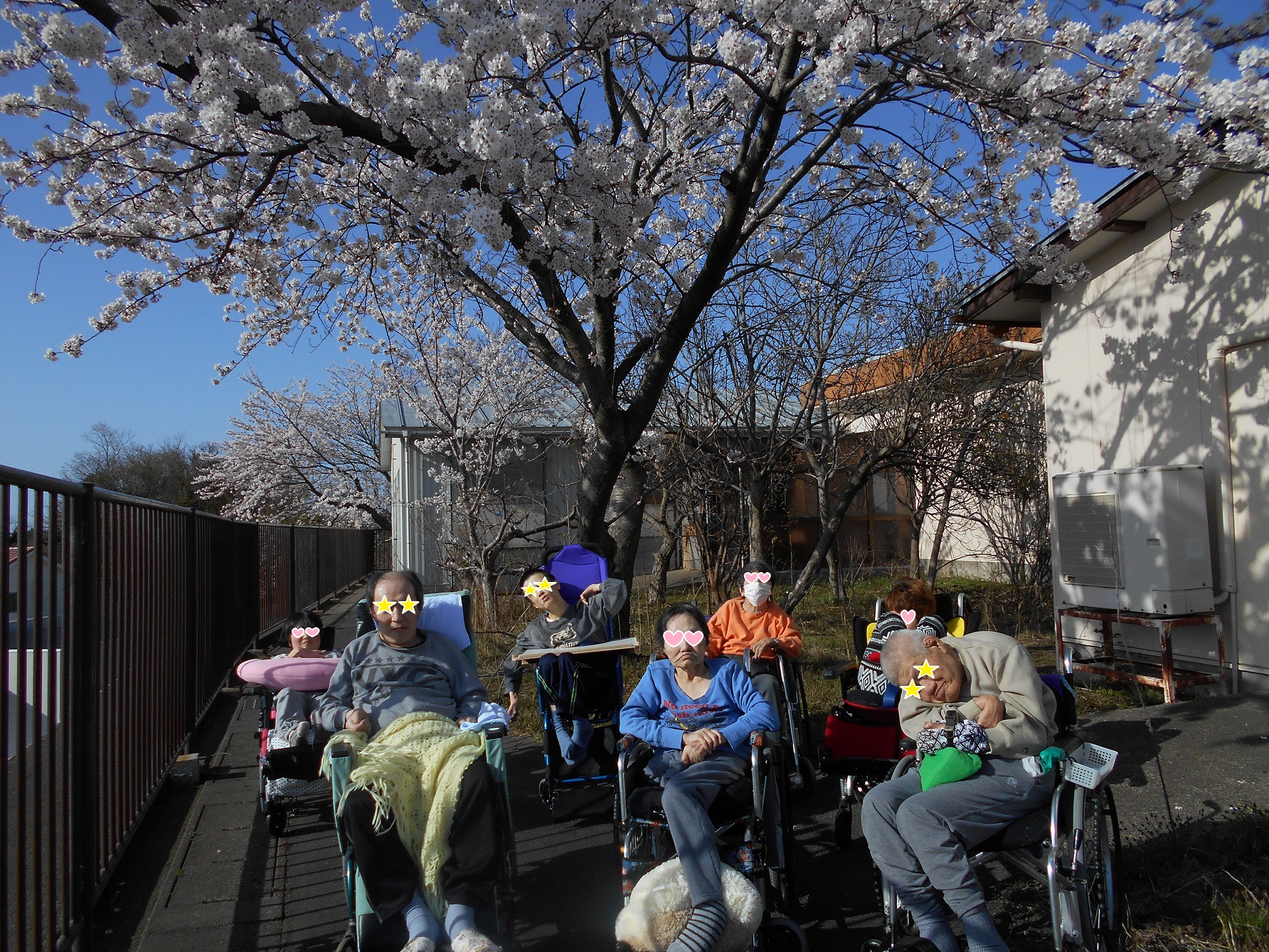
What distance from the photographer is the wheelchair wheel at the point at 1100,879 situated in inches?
116

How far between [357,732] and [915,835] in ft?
7.44

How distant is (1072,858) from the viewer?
9.33 ft

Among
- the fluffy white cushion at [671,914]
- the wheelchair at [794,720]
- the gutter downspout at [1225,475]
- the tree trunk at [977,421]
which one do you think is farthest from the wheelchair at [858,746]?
the tree trunk at [977,421]

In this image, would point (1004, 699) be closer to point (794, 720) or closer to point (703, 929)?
point (703, 929)

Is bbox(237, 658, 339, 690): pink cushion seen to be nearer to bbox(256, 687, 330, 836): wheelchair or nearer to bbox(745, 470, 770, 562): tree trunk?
bbox(256, 687, 330, 836): wheelchair

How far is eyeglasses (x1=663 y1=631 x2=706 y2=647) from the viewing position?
386cm

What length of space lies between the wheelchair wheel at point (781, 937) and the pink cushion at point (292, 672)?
2.81 metres

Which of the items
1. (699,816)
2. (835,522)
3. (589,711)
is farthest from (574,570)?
(835,522)

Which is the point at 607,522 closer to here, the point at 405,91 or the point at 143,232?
the point at 405,91

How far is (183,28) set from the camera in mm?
4293

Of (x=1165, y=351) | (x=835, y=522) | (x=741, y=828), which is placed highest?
(x=1165, y=351)

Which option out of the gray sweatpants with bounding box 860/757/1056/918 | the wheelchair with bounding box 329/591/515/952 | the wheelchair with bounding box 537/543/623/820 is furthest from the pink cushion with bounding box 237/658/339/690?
the gray sweatpants with bounding box 860/757/1056/918

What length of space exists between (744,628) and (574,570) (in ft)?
3.82

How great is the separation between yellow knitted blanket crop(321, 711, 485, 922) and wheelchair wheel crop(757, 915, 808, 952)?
1.18 meters
